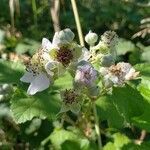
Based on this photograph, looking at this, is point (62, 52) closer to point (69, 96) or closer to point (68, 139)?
point (69, 96)

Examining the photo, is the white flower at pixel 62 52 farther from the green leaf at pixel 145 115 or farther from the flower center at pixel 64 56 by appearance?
the green leaf at pixel 145 115

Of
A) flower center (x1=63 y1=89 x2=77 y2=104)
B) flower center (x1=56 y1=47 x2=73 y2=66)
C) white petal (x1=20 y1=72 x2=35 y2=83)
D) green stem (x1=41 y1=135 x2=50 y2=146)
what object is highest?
flower center (x1=56 y1=47 x2=73 y2=66)

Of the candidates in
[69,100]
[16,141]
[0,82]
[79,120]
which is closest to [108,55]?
[69,100]

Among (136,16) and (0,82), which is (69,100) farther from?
(136,16)

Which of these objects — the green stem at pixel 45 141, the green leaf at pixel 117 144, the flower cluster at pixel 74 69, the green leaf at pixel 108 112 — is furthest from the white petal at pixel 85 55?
the green stem at pixel 45 141

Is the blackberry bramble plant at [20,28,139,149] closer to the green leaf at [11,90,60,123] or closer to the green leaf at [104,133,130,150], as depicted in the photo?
the green leaf at [11,90,60,123]

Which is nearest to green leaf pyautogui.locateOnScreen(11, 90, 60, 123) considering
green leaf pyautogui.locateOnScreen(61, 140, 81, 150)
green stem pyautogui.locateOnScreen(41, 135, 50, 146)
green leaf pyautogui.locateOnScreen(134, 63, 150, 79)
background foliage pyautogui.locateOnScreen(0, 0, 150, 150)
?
background foliage pyautogui.locateOnScreen(0, 0, 150, 150)
